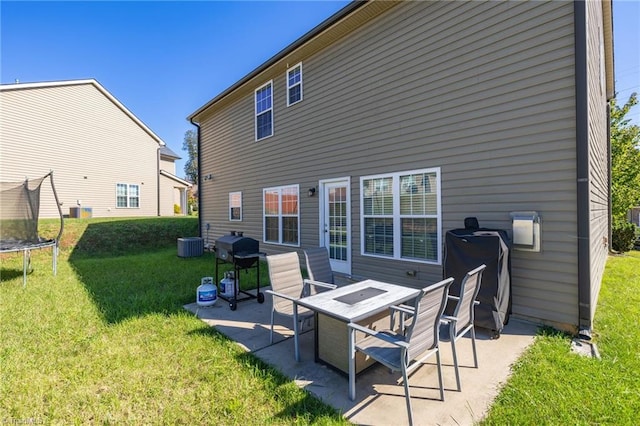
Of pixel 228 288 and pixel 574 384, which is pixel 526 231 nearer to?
pixel 574 384

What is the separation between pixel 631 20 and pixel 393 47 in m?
8.13

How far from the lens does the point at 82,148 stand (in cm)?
1384

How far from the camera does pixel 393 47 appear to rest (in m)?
5.21

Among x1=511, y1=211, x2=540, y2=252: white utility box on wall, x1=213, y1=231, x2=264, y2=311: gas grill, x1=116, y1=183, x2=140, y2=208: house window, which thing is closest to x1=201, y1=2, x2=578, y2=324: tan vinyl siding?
x1=511, y1=211, x2=540, y2=252: white utility box on wall

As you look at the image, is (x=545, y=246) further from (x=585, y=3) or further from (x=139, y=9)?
(x=139, y=9)

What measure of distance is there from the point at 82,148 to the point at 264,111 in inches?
444

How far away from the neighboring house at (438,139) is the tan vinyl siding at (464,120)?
0.05 feet

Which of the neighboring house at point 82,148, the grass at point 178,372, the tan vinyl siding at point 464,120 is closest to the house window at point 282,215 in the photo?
the tan vinyl siding at point 464,120

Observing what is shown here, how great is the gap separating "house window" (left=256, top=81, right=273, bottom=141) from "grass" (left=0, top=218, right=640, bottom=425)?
508 cm

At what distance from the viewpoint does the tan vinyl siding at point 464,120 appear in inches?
138

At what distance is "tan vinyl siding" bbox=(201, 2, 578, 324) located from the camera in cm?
352

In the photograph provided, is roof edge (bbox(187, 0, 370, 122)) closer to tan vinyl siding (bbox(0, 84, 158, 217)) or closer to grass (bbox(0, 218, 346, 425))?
grass (bbox(0, 218, 346, 425))

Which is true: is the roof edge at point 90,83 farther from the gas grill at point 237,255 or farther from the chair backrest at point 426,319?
the chair backrest at point 426,319

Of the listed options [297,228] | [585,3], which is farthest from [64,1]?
[585,3]
